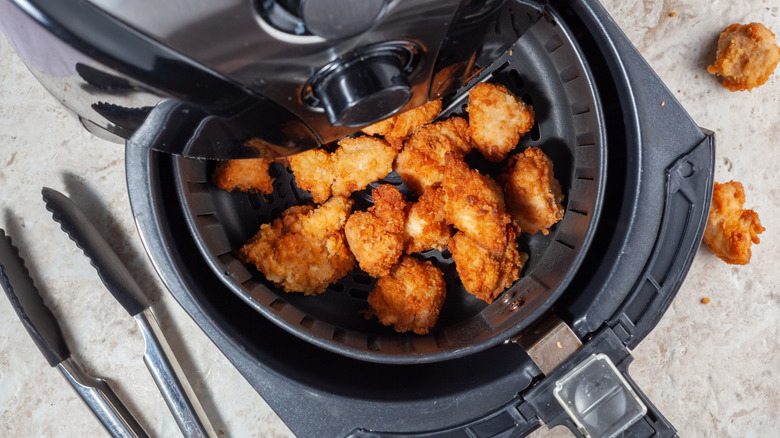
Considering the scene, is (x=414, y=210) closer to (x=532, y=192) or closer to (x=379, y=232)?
(x=379, y=232)

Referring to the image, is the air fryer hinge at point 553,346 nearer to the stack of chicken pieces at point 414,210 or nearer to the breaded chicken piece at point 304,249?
the stack of chicken pieces at point 414,210

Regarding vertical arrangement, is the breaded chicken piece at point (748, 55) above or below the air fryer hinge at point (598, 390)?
above

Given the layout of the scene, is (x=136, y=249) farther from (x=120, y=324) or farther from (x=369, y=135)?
(x=369, y=135)

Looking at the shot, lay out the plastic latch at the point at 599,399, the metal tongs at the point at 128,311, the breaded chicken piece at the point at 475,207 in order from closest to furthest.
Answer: the plastic latch at the point at 599,399, the breaded chicken piece at the point at 475,207, the metal tongs at the point at 128,311

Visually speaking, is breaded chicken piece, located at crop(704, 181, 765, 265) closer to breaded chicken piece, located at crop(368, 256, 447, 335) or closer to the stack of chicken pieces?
the stack of chicken pieces

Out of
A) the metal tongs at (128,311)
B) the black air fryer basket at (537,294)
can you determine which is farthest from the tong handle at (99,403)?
the black air fryer basket at (537,294)

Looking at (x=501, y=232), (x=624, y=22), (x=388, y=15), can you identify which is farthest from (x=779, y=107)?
(x=388, y=15)

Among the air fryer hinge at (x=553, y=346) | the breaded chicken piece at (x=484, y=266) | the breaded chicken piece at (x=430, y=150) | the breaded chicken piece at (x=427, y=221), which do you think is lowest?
the air fryer hinge at (x=553, y=346)
